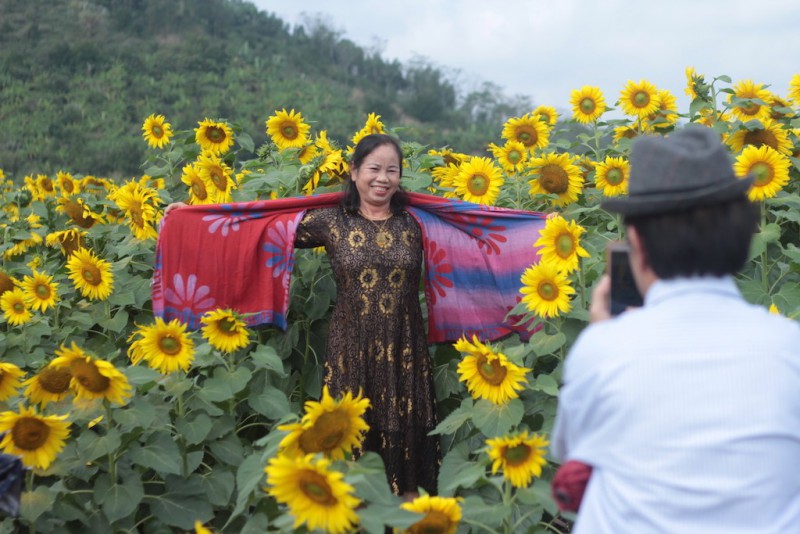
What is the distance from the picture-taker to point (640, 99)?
15.9 feet

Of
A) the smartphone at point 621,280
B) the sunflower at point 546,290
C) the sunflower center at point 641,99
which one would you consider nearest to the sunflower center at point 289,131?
the sunflower center at point 641,99

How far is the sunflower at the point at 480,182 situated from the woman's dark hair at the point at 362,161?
532mm

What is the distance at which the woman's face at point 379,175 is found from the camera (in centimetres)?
379

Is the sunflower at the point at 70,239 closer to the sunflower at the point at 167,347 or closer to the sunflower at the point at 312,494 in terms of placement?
the sunflower at the point at 167,347

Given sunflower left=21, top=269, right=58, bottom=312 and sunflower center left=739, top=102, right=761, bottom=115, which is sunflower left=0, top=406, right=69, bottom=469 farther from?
sunflower center left=739, top=102, right=761, bottom=115

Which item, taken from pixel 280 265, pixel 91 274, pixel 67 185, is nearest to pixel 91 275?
pixel 91 274

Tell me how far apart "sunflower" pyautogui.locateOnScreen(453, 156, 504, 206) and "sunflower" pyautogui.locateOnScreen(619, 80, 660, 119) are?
0.79 meters

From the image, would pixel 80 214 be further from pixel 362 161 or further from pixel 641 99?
pixel 641 99

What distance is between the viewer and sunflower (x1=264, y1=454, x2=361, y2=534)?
6.67 feet

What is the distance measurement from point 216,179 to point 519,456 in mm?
2582

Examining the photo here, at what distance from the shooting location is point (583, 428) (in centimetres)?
155

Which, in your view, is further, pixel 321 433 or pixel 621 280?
pixel 321 433

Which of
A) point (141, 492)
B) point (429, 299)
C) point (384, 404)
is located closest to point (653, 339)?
point (141, 492)

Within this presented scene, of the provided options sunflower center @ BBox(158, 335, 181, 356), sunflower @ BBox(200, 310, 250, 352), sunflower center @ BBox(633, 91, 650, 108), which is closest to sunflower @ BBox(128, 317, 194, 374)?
sunflower center @ BBox(158, 335, 181, 356)
